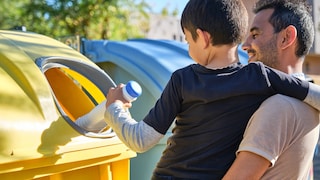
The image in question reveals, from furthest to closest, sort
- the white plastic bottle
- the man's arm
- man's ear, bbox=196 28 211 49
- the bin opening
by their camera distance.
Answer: the bin opening < the white plastic bottle < man's ear, bbox=196 28 211 49 < the man's arm

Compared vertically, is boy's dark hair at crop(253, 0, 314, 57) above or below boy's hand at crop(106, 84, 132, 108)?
above

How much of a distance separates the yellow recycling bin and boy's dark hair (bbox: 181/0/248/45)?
642mm

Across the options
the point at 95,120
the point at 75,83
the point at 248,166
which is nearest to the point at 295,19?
the point at 248,166

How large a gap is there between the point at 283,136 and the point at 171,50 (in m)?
2.04

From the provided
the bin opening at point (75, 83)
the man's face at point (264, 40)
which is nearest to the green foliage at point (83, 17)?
the bin opening at point (75, 83)

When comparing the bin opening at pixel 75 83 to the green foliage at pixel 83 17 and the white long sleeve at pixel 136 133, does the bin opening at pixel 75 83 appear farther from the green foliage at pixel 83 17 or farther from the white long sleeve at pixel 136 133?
the green foliage at pixel 83 17

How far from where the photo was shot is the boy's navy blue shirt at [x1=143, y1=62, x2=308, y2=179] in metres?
1.32

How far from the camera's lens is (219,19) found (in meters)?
1.33

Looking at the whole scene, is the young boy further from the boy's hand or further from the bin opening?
the bin opening

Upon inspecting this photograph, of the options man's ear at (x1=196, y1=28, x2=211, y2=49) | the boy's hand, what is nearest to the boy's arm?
man's ear at (x1=196, y1=28, x2=211, y2=49)

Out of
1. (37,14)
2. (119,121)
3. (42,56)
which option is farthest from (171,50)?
(37,14)

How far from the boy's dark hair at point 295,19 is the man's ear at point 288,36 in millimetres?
23

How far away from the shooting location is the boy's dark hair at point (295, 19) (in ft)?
5.03

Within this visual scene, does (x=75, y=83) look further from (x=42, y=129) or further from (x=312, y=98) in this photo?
(x=312, y=98)
